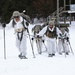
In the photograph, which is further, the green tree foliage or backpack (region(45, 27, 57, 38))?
the green tree foliage

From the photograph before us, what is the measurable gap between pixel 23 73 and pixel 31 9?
124 feet

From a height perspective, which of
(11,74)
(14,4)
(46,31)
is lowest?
(11,74)

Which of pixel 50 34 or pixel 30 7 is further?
pixel 30 7

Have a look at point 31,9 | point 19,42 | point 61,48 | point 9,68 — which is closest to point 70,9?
point 31,9

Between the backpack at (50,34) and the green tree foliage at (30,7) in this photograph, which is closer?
the backpack at (50,34)

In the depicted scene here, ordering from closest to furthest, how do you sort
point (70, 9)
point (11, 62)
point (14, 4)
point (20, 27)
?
point (11, 62) < point (20, 27) < point (70, 9) < point (14, 4)

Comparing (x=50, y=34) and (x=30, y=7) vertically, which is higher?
(x=30, y=7)

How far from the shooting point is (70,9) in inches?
1551

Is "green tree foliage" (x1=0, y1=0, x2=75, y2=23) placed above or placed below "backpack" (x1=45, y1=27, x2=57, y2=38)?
above

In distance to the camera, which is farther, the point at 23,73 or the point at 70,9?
the point at 70,9

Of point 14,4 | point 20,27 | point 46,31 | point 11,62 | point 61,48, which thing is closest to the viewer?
point 11,62

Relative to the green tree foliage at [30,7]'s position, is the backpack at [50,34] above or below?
below

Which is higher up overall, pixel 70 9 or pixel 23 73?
pixel 70 9

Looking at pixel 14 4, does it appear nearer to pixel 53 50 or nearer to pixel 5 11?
pixel 5 11
